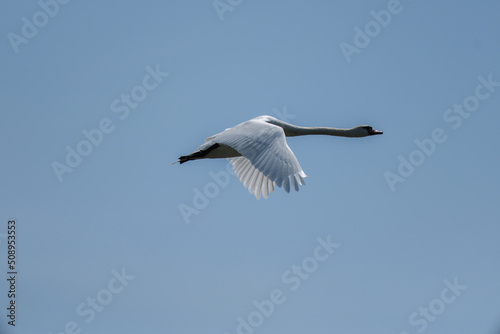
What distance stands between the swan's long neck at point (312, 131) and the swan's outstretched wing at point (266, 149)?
0.86m

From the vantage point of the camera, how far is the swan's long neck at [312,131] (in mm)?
19141

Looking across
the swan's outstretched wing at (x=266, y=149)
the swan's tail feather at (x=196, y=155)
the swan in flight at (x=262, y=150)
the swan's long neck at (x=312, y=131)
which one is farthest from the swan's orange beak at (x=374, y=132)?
the swan's tail feather at (x=196, y=155)

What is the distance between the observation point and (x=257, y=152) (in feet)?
53.3

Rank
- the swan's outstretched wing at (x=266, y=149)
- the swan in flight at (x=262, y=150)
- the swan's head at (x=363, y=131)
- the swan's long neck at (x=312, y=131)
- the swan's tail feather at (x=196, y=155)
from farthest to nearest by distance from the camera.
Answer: the swan's head at (x=363, y=131)
the swan's long neck at (x=312, y=131)
the swan's tail feather at (x=196, y=155)
the swan in flight at (x=262, y=150)
the swan's outstretched wing at (x=266, y=149)

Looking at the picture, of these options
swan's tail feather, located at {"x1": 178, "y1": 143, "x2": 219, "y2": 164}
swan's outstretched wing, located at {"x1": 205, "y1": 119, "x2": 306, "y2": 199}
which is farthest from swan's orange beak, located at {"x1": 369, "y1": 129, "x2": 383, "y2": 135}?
swan's tail feather, located at {"x1": 178, "y1": 143, "x2": 219, "y2": 164}

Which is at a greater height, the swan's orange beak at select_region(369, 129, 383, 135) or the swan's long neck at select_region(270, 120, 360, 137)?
the swan's long neck at select_region(270, 120, 360, 137)

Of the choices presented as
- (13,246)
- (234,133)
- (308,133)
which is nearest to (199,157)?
(234,133)

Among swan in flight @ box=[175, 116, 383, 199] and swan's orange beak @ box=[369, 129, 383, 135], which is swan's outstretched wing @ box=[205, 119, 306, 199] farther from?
swan's orange beak @ box=[369, 129, 383, 135]

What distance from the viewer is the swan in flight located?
613 inches

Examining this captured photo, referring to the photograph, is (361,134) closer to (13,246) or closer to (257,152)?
(257,152)

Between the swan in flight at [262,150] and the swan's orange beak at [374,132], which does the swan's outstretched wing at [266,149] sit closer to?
the swan in flight at [262,150]

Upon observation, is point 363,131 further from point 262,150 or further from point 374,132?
point 262,150

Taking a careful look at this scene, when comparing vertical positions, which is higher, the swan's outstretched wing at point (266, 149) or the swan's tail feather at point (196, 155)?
the swan's tail feather at point (196, 155)

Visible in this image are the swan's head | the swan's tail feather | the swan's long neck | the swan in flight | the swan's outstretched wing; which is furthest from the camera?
the swan's head
